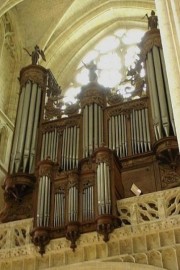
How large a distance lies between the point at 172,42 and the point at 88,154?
4.31 meters

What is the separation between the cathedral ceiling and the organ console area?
8.98 ft

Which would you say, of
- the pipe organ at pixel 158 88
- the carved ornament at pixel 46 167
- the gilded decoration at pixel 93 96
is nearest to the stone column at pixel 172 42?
the pipe organ at pixel 158 88

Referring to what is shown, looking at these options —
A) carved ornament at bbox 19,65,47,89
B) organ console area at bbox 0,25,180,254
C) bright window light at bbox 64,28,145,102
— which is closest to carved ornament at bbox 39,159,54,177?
organ console area at bbox 0,25,180,254

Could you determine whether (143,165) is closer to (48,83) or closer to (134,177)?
(134,177)

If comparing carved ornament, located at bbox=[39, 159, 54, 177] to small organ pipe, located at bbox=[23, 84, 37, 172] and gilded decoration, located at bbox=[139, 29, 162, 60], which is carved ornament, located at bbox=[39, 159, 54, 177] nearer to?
small organ pipe, located at bbox=[23, 84, 37, 172]

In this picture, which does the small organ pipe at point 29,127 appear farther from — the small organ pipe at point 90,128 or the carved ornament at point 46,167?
the small organ pipe at point 90,128

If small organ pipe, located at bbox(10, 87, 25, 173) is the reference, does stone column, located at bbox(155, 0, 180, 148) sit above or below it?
below

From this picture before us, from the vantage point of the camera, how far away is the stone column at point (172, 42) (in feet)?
19.6

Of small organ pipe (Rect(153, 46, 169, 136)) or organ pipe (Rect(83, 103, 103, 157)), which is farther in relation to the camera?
organ pipe (Rect(83, 103, 103, 157))

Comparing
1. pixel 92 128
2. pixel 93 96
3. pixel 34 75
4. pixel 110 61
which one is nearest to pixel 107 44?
pixel 110 61

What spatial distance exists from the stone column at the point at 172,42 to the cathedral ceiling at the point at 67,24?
27.5ft

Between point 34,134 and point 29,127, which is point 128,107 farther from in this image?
point 29,127

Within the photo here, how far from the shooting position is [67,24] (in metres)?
15.6

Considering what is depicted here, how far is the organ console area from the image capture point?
358 inches
